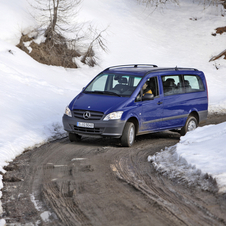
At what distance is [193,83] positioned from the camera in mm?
10914

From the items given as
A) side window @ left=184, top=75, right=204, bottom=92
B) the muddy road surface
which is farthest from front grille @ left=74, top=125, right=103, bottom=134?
side window @ left=184, top=75, right=204, bottom=92

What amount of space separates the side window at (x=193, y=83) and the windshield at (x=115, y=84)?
185 centimetres

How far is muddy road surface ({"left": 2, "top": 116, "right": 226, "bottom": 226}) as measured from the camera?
4645 millimetres

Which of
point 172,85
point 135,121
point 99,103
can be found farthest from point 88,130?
point 172,85

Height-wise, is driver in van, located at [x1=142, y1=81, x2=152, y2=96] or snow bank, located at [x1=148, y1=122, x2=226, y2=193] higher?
→ driver in van, located at [x1=142, y1=81, x2=152, y2=96]

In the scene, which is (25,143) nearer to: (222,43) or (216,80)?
(216,80)

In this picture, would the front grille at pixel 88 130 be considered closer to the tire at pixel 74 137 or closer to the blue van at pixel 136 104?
the blue van at pixel 136 104

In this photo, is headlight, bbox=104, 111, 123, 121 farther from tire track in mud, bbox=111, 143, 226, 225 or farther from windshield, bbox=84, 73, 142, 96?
tire track in mud, bbox=111, 143, 226, 225

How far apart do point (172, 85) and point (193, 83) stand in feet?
3.19

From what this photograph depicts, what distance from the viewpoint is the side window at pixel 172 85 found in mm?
10059

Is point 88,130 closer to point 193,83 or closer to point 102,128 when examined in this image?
point 102,128

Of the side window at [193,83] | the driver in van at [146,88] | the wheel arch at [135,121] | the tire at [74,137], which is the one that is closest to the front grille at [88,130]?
the tire at [74,137]

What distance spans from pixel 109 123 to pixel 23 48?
13074 millimetres

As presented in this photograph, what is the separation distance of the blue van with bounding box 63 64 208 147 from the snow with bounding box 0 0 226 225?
1.23 m
